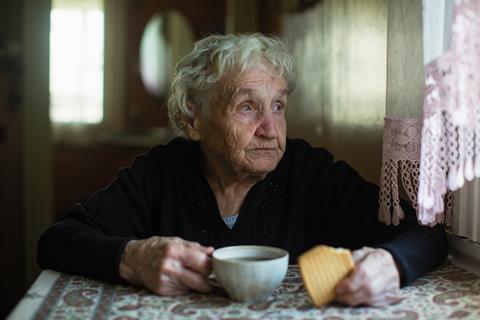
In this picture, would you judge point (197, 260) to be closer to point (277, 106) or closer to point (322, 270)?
point (322, 270)

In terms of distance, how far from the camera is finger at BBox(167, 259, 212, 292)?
1116 millimetres

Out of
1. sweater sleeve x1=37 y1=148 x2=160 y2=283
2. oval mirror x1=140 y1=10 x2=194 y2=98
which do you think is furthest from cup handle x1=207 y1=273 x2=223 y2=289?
oval mirror x1=140 y1=10 x2=194 y2=98

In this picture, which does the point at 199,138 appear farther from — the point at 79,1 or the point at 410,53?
the point at 79,1

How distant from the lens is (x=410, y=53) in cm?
126

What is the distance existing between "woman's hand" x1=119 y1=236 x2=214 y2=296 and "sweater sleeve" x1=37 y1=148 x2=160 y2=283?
0.08 meters

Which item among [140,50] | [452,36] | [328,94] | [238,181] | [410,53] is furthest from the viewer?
[140,50]

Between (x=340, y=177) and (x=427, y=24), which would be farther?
(x=340, y=177)

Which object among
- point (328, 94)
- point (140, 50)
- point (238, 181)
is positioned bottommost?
point (238, 181)

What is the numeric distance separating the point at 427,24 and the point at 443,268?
487 millimetres

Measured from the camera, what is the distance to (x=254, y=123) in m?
1.48

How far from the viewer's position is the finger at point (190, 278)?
1.12 m

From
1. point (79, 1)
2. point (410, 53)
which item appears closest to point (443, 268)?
point (410, 53)

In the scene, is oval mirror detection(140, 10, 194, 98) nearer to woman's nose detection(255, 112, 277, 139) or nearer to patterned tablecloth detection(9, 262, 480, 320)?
woman's nose detection(255, 112, 277, 139)

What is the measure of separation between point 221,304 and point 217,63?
0.63 meters
